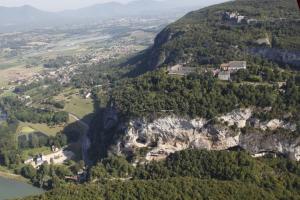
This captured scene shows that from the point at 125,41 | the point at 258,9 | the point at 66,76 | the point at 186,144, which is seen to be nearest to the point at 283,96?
the point at 186,144

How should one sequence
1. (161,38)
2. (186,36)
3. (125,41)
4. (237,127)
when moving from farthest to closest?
(125,41) → (161,38) → (186,36) → (237,127)

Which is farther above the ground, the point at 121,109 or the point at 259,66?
the point at 259,66

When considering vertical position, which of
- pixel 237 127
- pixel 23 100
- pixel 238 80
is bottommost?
pixel 23 100

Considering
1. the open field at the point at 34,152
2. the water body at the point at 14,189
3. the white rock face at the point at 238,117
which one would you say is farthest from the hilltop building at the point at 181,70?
the water body at the point at 14,189

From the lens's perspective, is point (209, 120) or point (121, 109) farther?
point (121, 109)

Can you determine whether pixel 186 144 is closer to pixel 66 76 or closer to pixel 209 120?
pixel 209 120

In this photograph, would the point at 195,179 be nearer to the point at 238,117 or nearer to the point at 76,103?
the point at 238,117

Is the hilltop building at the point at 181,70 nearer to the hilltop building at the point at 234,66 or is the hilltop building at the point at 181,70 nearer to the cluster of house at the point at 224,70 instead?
the cluster of house at the point at 224,70

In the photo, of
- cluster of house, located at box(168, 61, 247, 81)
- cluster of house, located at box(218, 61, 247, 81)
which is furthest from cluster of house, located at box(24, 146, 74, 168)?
cluster of house, located at box(218, 61, 247, 81)
